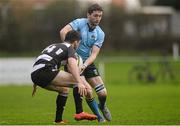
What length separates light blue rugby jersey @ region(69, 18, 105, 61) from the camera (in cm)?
1434

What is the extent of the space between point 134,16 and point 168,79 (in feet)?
76.2

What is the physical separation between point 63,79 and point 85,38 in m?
1.56

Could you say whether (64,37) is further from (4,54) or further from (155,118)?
(4,54)

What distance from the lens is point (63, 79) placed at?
1306 centimetres

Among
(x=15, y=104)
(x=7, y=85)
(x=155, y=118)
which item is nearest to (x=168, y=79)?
(x=7, y=85)

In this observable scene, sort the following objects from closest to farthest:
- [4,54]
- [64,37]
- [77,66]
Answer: [77,66]
[64,37]
[4,54]

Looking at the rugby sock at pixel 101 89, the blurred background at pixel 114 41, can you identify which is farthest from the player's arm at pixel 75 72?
the blurred background at pixel 114 41

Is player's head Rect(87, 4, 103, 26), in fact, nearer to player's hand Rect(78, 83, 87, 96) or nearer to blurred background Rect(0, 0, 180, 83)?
player's hand Rect(78, 83, 87, 96)

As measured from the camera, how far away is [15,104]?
20.5m

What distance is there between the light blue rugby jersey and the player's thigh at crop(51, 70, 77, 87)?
1.37m

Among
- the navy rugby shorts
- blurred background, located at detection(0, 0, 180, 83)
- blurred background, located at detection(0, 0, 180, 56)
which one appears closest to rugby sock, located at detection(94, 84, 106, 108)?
the navy rugby shorts

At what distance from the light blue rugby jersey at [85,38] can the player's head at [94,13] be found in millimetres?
214

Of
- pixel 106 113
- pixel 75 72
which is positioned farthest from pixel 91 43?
pixel 75 72

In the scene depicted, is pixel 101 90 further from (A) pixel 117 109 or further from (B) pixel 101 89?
(A) pixel 117 109
